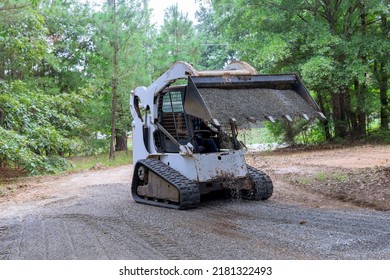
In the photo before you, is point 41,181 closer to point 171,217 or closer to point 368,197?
point 171,217

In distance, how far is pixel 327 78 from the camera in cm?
1688

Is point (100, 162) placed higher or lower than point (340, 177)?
higher

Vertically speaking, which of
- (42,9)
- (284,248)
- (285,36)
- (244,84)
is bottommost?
(284,248)

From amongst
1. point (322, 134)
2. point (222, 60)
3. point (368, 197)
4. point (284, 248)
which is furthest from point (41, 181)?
point (222, 60)

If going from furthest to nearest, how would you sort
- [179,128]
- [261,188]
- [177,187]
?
[179,128], [261,188], [177,187]

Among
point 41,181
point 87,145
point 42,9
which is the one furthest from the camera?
point 87,145

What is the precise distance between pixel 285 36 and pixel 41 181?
9.02 metres

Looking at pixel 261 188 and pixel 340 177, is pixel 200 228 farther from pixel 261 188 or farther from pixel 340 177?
pixel 340 177

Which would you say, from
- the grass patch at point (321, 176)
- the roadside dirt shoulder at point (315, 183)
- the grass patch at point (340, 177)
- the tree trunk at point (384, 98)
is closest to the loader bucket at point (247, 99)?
the roadside dirt shoulder at point (315, 183)

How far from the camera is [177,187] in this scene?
6.65 m

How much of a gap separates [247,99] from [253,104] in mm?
129

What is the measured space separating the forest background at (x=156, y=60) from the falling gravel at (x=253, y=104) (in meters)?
6.51

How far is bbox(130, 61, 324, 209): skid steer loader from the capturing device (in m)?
6.45

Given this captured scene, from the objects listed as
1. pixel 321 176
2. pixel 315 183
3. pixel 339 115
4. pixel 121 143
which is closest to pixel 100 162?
pixel 121 143
